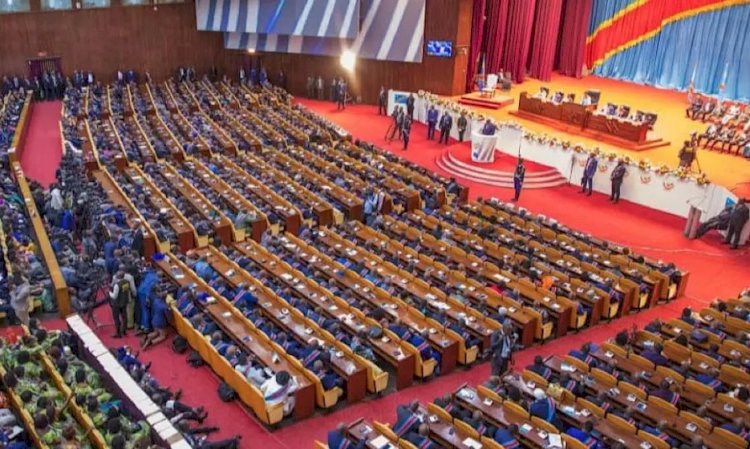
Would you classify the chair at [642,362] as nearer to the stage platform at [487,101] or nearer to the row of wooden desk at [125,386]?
the row of wooden desk at [125,386]

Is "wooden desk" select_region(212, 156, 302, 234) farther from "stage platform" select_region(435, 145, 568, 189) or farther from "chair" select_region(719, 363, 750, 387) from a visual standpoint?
"chair" select_region(719, 363, 750, 387)

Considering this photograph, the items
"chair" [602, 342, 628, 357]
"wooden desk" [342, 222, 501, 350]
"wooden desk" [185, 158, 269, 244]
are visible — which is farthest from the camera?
"wooden desk" [185, 158, 269, 244]

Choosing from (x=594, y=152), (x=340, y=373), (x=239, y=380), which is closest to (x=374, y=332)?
(x=340, y=373)

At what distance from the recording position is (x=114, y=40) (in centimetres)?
3388

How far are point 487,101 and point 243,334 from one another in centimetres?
1959

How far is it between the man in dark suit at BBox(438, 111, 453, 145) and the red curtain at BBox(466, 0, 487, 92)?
530 centimetres

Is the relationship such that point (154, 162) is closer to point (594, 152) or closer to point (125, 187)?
point (125, 187)

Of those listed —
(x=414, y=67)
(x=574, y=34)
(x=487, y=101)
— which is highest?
(x=574, y=34)

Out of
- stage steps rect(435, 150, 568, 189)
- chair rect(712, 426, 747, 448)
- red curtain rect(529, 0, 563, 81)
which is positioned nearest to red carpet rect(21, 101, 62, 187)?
stage steps rect(435, 150, 568, 189)

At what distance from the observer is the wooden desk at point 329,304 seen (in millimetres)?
11727

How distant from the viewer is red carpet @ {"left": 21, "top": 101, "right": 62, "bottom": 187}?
876 inches

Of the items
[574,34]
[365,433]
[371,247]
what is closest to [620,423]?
[365,433]

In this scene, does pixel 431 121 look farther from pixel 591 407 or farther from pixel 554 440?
pixel 554 440

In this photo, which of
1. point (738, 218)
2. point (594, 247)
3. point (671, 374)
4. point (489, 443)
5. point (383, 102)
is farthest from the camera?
point (383, 102)
